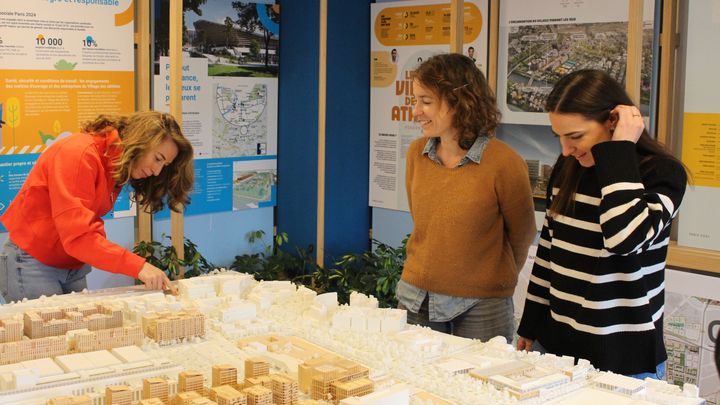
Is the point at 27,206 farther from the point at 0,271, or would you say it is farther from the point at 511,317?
the point at 511,317

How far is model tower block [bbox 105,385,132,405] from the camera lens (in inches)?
81.4

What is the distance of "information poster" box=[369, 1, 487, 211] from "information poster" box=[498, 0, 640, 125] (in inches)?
23.8

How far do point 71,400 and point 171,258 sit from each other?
2948 millimetres

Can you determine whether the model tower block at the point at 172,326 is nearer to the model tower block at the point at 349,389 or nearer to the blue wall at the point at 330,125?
the model tower block at the point at 349,389

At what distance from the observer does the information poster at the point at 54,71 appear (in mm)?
4469

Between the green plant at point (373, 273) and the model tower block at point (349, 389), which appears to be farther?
the green plant at point (373, 273)

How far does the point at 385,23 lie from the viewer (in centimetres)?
586

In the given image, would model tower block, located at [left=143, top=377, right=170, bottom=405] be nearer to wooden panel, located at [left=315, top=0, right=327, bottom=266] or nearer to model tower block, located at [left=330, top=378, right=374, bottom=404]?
model tower block, located at [left=330, top=378, right=374, bottom=404]

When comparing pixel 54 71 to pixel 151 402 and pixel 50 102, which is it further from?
pixel 151 402

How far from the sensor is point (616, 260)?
240cm

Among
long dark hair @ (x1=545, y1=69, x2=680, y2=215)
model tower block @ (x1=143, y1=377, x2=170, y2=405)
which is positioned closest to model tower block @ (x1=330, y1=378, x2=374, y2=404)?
model tower block @ (x1=143, y1=377, x2=170, y2=405)

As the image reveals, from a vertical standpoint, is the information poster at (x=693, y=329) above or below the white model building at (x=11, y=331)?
below

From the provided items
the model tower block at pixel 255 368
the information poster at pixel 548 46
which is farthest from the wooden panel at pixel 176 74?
the model tower block at pixel 255 368

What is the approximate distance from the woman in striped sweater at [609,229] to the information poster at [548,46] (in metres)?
2.14
